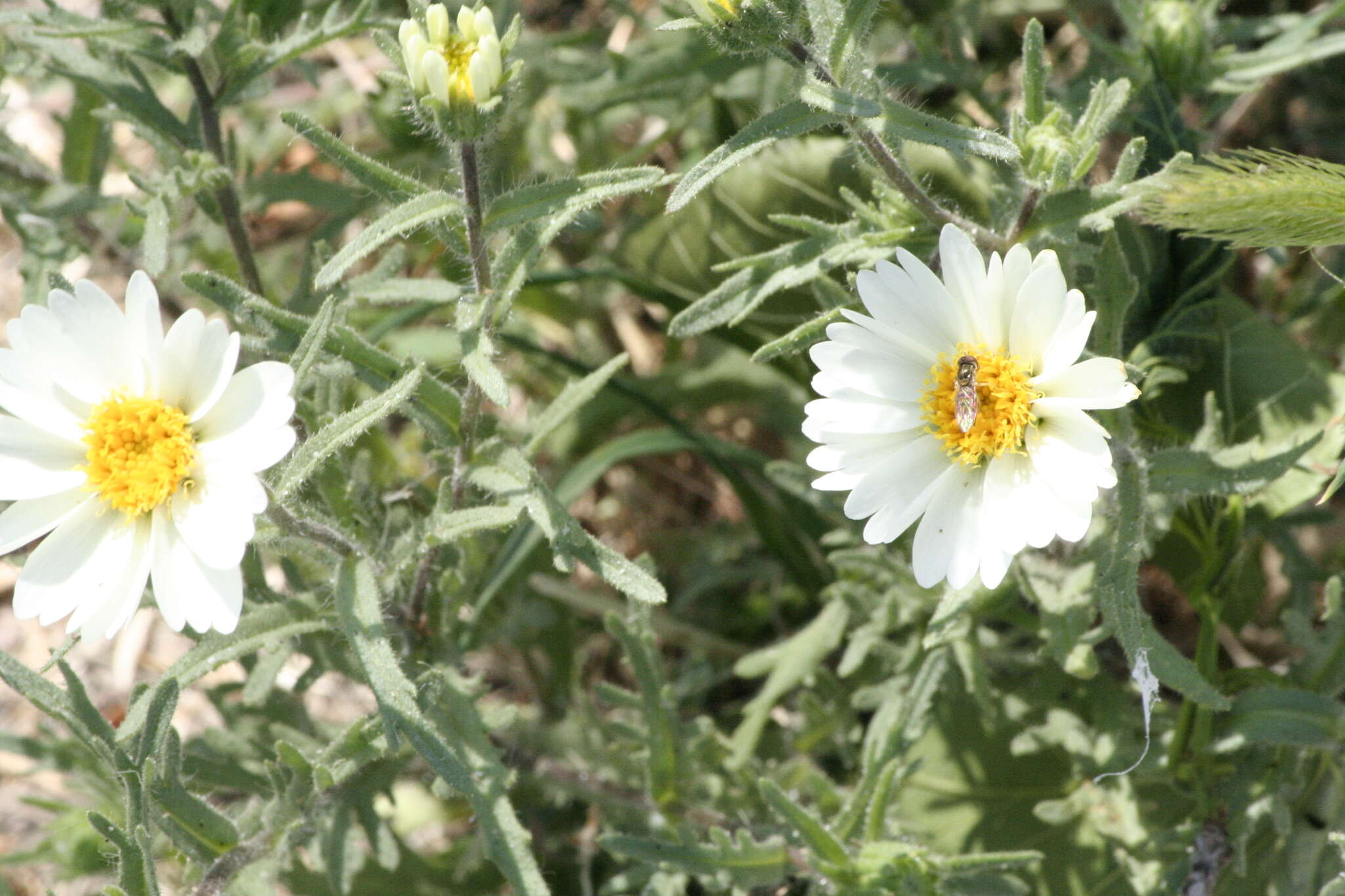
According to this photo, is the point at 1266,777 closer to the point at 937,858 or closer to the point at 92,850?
the point at 937,858

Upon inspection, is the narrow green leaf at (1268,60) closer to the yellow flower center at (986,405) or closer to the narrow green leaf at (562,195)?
the yellow flower center at (986,405)

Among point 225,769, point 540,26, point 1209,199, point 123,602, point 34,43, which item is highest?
point 540,26

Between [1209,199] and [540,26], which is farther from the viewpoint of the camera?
[540,26]

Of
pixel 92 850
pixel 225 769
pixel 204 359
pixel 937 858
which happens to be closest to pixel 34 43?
pixel 204 359

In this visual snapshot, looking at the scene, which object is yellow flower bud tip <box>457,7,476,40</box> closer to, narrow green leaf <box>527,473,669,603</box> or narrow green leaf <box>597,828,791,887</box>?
narrow green leaf <box>527,473,669,603</box>

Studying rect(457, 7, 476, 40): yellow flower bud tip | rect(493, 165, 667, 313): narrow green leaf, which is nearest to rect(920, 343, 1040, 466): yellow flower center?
rect(493, 165, 667, 313): narrow green leaf

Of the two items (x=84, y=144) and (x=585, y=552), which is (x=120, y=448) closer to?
(x=585, y=552)

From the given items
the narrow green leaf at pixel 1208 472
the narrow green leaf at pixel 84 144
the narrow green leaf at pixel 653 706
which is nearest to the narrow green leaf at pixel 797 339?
the narrow green leaf at pixel 1208 472

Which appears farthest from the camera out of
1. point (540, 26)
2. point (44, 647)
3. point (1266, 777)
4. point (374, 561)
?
point (540, 26)
